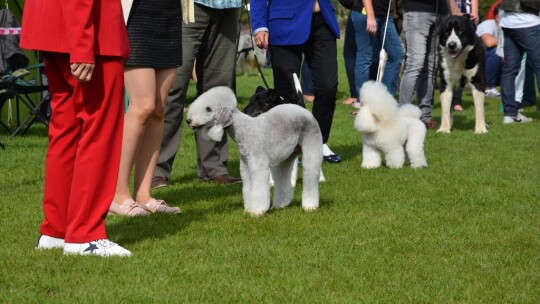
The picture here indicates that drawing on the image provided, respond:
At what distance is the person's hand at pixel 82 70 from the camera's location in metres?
4.37

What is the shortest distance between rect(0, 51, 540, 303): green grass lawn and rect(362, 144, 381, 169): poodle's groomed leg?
272mm

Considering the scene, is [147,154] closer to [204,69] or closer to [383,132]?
[204,69]

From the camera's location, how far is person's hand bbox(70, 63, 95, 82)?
437 cm

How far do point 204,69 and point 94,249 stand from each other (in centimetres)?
297

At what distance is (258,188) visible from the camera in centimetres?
587

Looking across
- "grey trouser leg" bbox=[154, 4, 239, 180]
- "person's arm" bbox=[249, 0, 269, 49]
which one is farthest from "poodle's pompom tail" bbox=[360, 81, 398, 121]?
"grey trouser leg" bbox=[154, 4, 239, 180]

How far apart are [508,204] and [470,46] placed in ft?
17.4

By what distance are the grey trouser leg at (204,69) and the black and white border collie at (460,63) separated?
4.72m

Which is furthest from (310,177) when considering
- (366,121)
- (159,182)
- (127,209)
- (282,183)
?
(366,121)

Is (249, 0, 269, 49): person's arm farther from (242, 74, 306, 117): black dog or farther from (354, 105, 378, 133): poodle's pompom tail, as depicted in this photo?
(354, 105, 378, 133): poodle's pompom tail

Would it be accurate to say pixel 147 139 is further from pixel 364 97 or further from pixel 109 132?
pixel 364 97

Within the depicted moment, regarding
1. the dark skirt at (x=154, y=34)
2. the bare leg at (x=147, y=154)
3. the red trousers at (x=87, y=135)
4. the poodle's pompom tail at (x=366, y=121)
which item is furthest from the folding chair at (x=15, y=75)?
the red trousers at (x=87, y=135)

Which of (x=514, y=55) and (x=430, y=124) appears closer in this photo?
(x=430, y=124)

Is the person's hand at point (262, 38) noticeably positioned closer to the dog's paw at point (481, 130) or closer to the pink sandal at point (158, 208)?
the pink sandal at point (158, 208)
